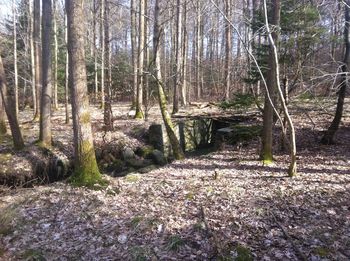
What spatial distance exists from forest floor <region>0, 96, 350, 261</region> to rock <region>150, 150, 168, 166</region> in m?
2.49

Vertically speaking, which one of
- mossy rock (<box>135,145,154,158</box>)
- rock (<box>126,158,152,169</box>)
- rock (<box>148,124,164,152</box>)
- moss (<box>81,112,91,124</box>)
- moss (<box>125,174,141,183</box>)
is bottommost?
rock (<box>126,158,152,169</box>)

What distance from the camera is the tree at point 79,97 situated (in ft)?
21.8

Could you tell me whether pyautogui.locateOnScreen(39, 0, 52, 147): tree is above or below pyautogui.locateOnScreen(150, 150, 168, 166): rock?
above

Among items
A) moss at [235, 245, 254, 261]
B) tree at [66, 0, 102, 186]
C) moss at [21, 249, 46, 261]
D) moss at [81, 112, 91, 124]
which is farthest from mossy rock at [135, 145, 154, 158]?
moss at [235, 245, 254, 261]

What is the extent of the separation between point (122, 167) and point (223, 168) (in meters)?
3.63

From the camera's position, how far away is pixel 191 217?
549 centimetres

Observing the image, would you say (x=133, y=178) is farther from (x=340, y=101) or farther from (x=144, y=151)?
(x=340, y=101)

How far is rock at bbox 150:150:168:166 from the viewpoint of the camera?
1075cm

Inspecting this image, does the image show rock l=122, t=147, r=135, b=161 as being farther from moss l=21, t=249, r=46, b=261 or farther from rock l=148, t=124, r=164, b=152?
moss l=21, t=249, r=46, b=261

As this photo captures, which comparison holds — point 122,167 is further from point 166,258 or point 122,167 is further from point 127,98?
point 127,98

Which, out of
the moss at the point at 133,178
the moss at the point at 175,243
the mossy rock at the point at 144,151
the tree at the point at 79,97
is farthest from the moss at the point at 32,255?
the mossy rock at the point at 144,151

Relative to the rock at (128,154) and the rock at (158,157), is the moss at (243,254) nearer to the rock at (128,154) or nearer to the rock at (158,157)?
the rock at (158,157)

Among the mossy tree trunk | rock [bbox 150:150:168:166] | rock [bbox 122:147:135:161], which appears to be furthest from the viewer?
rock [bbox 122:147:135:161]

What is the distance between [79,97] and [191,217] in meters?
3.52
